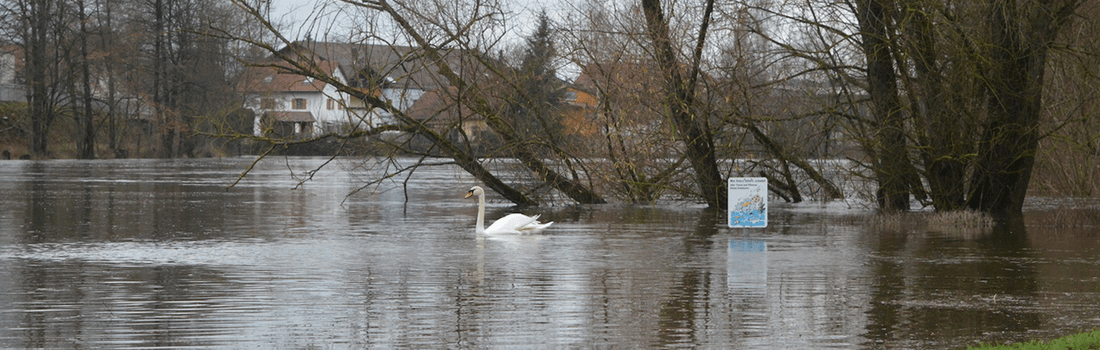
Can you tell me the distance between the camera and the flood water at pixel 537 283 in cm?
914

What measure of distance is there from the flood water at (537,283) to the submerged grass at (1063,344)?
508 mm

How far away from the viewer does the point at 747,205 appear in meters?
20.3

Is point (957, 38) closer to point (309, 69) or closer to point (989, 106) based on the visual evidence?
point (989, 106)

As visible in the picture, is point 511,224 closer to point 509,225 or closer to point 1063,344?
point 509,225

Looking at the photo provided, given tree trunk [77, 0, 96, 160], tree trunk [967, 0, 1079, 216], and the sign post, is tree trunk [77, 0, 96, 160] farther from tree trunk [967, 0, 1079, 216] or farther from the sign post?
tree trunk [967, 0, 1079, 216]

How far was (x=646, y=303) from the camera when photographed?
35.7ft

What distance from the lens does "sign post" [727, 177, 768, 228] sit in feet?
66.2

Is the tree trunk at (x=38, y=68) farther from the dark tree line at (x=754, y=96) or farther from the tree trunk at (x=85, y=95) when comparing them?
the dark tree line at (x=754, y=96)

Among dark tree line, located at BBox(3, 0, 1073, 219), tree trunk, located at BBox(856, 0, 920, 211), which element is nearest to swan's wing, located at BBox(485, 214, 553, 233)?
dark tree line, located at BBox(3, 0, 1073, 219)

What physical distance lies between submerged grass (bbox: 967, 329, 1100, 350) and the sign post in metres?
11.7

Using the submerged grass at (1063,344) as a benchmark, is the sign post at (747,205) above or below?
above

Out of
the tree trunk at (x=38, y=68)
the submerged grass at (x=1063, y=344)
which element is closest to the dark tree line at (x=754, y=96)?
the submerged grass at (x=1063, y=344)

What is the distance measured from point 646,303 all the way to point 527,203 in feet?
55.7

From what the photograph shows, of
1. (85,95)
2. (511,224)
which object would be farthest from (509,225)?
(85,95)
